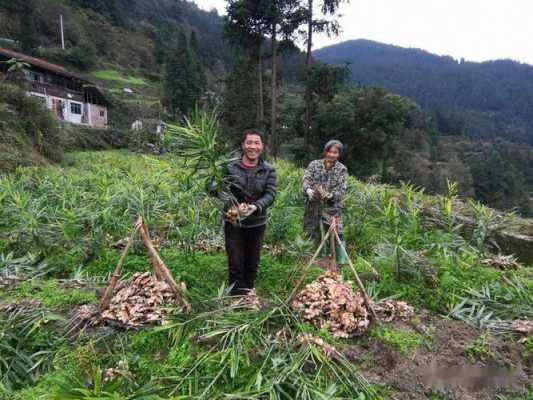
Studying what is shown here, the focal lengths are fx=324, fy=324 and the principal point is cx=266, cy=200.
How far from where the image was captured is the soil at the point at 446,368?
202 centimetres

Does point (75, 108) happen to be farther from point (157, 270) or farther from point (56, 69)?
point (157, 270)

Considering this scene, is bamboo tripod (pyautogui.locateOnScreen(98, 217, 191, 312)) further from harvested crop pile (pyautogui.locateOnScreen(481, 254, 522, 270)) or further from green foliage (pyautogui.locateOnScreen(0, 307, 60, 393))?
harvested crop pile (pyautogui.locateOnScreen(481, 254, 522, 270))

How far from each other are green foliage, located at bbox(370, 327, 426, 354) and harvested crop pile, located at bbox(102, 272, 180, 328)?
1549 mm

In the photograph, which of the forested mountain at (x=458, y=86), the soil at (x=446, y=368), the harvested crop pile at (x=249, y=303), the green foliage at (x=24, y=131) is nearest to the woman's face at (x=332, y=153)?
the harvested crop pile at (x=249, y=303)

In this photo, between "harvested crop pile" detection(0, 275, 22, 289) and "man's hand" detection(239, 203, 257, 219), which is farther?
"harvested crop pile" detection(0, 275, 22, 289)

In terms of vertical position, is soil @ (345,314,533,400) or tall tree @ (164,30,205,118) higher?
tall tree @ (164,30,205,118)

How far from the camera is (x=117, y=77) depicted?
132ft

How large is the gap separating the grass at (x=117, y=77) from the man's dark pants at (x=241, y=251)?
138 ft

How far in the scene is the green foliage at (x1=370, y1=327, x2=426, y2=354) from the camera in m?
2.33

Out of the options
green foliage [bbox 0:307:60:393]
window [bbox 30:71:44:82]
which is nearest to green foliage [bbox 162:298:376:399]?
green foliage [bbox 0:307:60:393]

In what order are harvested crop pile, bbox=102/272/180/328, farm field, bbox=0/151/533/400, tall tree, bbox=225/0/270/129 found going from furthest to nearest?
tall tree, bbox=225/0/270/129, harvested crop pile, bbox=102/272/180/328, farm field, bbox=0/151/533/400

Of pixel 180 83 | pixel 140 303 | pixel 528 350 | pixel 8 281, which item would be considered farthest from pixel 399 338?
pixel 180 83

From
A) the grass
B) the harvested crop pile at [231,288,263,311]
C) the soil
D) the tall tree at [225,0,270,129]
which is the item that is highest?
the grass

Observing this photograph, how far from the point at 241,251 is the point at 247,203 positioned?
0.45 metres
